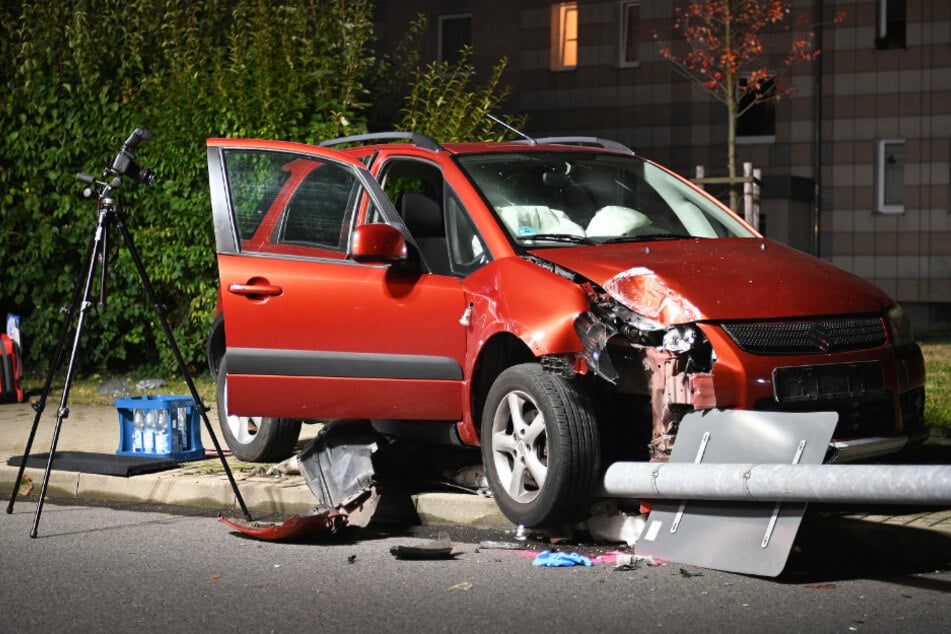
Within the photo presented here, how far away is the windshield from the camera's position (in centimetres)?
755

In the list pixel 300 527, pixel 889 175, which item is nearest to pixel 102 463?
pixel 300 527

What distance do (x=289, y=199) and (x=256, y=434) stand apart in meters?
1.55

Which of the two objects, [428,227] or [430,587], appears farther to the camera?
[428,227]

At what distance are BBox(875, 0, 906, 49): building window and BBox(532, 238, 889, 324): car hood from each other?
2103cm

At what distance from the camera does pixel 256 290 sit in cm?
780

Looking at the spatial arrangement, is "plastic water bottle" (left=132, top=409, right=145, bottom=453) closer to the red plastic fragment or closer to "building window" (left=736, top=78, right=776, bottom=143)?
the red plastic fragment

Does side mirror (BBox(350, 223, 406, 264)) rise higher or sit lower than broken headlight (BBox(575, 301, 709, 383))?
higher

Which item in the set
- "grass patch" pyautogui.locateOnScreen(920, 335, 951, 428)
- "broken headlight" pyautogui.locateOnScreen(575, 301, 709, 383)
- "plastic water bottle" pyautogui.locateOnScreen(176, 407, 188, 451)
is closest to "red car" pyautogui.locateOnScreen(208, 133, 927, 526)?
"broken headlight" pyautogui.locateOnScreen(575, 301, 709, 383)

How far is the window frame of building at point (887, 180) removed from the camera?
88.7 feet

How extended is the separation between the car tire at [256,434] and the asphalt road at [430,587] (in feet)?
5.15

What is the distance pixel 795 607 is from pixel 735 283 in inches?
67.1

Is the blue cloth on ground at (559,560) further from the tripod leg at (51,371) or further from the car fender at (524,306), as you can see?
the tripod leg at (51,371)

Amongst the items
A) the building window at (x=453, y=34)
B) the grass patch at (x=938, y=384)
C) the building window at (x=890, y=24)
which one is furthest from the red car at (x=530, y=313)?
the building window at (x=453, y=34)

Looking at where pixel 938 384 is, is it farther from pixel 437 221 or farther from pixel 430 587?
pixel 430 587
